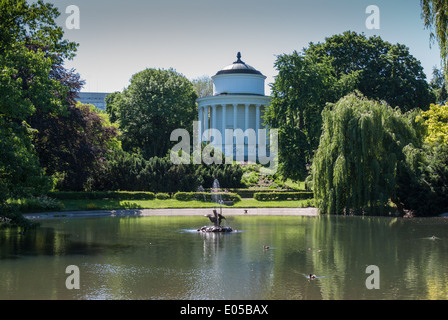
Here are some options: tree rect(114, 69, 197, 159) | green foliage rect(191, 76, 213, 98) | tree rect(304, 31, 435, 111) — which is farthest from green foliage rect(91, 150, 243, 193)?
green foliage rect(191, 76, 213, 98)

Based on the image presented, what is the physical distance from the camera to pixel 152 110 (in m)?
70.2

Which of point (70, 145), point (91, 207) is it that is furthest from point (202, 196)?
point (70, 145)

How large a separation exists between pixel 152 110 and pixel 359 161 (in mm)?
36639

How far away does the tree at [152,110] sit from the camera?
7056cm

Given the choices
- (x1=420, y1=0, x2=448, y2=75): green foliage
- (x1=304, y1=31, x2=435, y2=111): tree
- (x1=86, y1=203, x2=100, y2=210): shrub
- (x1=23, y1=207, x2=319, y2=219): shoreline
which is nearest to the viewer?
(x1=420, y1=0, x2=448, y2=75): green foliage

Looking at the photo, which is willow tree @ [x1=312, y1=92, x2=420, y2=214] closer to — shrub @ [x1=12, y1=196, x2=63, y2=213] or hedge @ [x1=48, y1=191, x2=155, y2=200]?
hedge @ [x1=48, y1=191, x2=155, y2=200]

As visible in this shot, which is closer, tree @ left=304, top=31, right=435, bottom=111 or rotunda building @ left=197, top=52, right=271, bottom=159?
tree @ left=304, top=31, right=435, bottom=111

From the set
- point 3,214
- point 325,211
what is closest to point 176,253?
point 3,214

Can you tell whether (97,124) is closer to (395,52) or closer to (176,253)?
(176,253)

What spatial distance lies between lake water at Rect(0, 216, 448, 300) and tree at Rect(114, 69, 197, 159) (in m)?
38.0

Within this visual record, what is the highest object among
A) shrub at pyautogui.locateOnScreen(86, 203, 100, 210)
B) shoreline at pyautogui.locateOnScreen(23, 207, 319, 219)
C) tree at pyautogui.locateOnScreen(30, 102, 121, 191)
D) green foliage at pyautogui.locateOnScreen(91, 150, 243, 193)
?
tree at pyautogui.locateOnScreen(30, 102, 121, 191)

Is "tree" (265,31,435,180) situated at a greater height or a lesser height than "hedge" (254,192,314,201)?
greater

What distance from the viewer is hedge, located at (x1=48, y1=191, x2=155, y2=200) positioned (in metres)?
47.5
